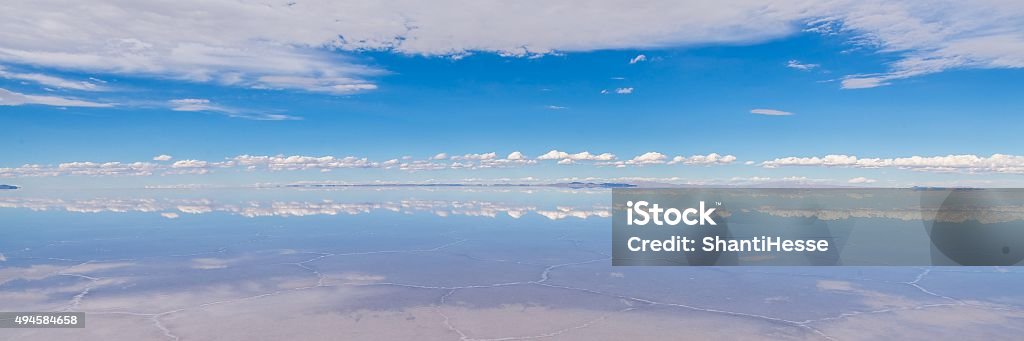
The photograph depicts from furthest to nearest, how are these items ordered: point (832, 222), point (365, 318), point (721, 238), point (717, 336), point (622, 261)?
1. point (832, 222)
2. point (721, 238)
3. point (622, 261)
4. point (365, 318)
5. point (717, 336)

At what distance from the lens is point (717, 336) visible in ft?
23.5

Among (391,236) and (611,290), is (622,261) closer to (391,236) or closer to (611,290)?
(611,290)

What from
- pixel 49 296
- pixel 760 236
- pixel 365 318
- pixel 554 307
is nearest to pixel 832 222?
pixel 760 236

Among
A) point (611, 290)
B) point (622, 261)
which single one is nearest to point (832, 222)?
point (622, 261)

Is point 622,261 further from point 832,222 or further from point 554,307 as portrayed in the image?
point 832,222

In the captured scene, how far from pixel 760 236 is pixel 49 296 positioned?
16457 millimetres

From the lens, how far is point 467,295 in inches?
368

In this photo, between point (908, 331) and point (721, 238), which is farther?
point (721, 238)

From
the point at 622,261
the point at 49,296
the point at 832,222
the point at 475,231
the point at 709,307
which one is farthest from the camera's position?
the point at 832,222

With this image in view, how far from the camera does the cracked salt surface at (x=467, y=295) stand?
743cm

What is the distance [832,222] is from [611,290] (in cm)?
1574

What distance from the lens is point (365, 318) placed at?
791 centimetres

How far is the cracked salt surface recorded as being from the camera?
7434 mm

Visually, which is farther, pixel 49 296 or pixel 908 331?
pixel 49 296
